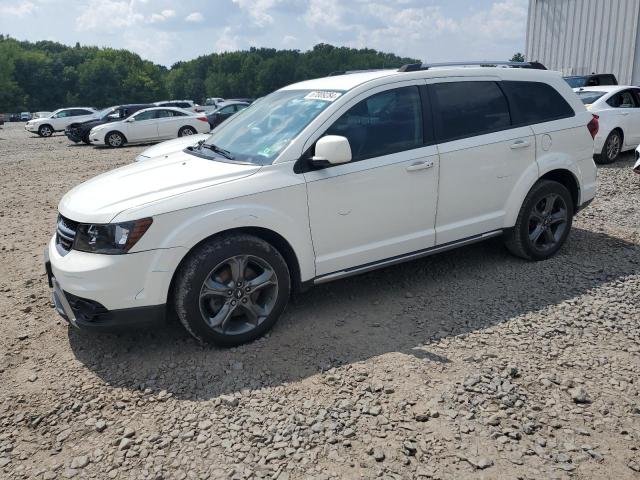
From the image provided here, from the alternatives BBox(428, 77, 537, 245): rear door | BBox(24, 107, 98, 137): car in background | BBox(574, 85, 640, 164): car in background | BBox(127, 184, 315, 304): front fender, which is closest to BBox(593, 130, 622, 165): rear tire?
BBox(574, 85, 640, 164): car in background

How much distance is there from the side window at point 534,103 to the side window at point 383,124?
1.08 metres

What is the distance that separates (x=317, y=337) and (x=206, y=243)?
1078mm

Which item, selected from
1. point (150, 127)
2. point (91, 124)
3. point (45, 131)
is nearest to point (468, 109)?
point (150, 127)

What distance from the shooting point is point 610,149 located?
11.2m

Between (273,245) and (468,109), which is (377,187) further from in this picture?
(468,109)

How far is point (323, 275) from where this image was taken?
4348 millimetres

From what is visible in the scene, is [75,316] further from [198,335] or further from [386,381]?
[386,381]

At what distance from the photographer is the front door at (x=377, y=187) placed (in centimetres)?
426

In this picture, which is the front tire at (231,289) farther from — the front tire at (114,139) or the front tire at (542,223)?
the front tire at (114,139)

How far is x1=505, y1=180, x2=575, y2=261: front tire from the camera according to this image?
17.5 feet

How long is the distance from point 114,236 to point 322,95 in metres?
1.97

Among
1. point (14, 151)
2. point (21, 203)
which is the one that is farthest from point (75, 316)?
point (14, 151)

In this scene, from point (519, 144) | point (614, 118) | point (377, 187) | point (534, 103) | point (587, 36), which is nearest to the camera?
point (377, 187)

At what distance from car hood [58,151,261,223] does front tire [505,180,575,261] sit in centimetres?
267
